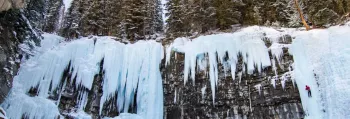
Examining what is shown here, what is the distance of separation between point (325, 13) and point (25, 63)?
12.1 m

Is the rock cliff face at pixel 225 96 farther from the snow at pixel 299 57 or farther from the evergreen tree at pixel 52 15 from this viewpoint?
the evergreen tree at pixel 52 15

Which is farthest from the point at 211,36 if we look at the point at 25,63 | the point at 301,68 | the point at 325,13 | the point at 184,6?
the point at 25,63

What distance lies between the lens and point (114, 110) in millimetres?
11758

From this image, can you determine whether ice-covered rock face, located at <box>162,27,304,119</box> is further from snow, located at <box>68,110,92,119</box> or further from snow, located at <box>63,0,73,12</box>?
snow, located at <box>63,0,73,12</box>

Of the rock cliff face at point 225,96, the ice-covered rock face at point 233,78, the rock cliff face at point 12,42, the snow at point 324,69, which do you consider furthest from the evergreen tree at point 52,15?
the snow at point 324,69

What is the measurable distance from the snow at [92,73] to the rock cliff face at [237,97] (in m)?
0.72

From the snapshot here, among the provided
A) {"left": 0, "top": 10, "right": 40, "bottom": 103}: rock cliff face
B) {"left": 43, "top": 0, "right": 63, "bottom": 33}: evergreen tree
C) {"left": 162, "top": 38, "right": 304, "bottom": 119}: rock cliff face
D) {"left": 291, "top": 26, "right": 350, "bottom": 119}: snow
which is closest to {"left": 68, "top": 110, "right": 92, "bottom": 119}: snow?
{"left": 0, "top": 10, "right": 40, "bottom": 103}: rock cliff face

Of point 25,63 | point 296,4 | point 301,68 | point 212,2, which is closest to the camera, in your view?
point 301,68

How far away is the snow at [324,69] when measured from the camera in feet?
30.7

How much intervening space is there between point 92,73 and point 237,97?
234 inches

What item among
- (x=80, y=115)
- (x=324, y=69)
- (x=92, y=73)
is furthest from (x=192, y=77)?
(x=324, y=69)

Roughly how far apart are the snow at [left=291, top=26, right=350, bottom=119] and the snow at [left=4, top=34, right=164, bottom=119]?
5327 millimetres

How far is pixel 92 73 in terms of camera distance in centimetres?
1242

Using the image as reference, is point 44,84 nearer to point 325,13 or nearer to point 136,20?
point 136,20
